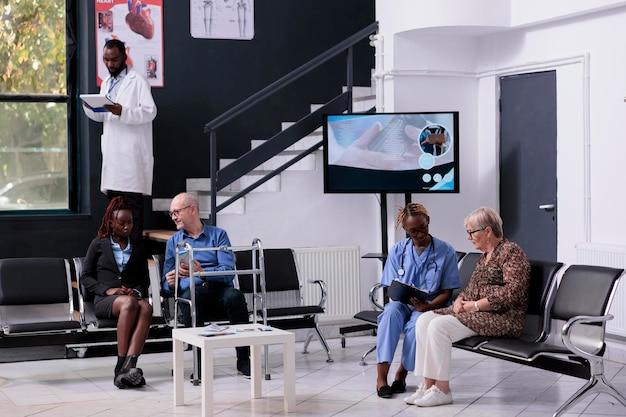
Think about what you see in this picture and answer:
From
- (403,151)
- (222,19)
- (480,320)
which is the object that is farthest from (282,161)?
(480,320)

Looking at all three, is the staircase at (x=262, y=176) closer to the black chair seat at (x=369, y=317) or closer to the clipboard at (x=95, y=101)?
the clipboard at (x=95, y=101)

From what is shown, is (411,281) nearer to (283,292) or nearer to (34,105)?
(283,292)

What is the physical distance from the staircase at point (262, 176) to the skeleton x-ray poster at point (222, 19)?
918 millimetres

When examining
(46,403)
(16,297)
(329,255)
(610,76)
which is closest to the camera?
(46,403)

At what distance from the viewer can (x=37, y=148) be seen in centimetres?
887

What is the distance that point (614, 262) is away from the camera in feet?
23.8

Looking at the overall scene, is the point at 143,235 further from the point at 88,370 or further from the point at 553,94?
the point at 553,94

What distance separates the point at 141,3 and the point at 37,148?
148 centimetres

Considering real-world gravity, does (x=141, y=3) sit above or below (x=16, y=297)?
above

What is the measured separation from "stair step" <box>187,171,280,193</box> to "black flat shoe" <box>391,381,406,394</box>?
2535 millimetres

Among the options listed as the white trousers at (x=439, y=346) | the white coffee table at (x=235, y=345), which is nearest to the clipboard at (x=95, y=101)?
the white coffee table at (x=235, y=345)

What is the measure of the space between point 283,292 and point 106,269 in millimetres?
1330

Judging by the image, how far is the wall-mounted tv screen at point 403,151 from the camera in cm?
816

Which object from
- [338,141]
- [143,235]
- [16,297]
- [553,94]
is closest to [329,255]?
[338,141]
